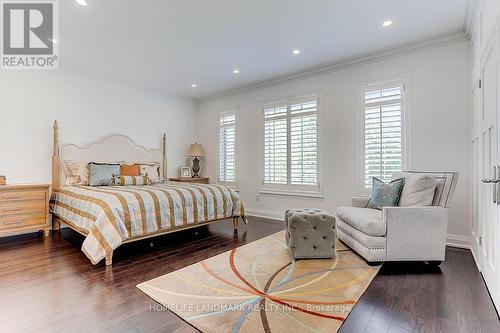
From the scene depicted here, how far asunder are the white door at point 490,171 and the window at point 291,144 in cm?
236

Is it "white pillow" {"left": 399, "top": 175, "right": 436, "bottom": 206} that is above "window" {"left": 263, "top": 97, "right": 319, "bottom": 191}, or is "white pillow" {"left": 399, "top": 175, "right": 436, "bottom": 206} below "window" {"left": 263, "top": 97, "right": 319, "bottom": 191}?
below

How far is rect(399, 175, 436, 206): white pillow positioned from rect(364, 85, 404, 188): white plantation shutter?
2.72 feet

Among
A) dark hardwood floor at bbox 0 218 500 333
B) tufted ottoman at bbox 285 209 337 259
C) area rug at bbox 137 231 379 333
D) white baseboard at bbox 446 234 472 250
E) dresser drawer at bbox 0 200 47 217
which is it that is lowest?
dark hardwood floor at bbox 0 218 500 333

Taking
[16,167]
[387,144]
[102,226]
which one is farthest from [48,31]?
[387,144]

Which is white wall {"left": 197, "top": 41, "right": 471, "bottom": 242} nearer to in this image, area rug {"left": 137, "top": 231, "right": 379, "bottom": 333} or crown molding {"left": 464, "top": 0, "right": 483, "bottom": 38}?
crown molding {"left": 464, "top": 0, "right": 483, "bottom": 38}

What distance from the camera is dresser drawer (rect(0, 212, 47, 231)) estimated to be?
11.5 feet

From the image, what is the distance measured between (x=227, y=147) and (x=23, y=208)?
3731 mm

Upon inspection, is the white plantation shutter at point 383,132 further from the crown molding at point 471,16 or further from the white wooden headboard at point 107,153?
the white wooden headboard at point 107,153

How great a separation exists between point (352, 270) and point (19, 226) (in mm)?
4364

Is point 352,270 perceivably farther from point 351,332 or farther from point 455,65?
point 455,65

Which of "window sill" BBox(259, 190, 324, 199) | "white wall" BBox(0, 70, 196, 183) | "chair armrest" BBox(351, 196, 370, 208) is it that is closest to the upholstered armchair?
"chair armrest" BBox(351, 196, 370, 208)

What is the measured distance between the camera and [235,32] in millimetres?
3279

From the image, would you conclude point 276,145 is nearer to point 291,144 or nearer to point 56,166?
point 291,144

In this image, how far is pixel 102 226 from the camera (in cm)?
273
